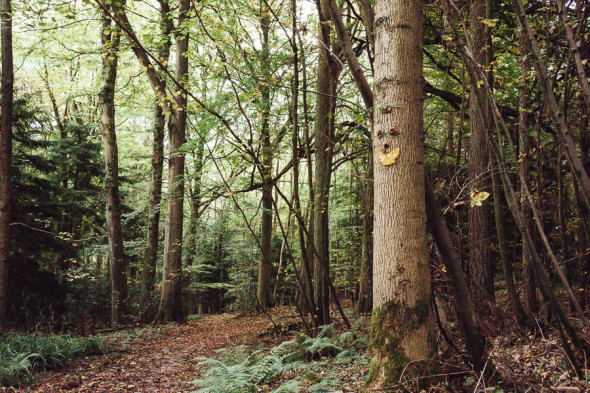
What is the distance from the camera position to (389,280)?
9.49 ft

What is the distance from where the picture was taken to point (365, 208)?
8.36 meters

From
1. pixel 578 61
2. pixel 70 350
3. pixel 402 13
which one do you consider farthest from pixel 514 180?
pixel 70 350

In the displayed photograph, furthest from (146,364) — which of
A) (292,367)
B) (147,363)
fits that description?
(292,367)

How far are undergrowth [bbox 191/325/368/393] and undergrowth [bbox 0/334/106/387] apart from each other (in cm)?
260

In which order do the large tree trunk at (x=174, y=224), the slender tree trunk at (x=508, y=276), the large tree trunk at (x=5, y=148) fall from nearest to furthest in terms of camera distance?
the slender tree trunk at (x=508, y=276) < the large tree trunk at (x=5, y=148) < the large tree trunk at (x=174, y=224)

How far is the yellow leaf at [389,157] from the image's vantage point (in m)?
2.96

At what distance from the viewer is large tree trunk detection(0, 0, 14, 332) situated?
8344mm

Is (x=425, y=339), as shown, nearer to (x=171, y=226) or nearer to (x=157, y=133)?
(x=171, y=226)

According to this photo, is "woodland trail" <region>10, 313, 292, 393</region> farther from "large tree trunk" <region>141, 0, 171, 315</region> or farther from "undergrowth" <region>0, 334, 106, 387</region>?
"large tree trunk" <region>141, 0, 171, 315</region>

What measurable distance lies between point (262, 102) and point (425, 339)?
255 inches

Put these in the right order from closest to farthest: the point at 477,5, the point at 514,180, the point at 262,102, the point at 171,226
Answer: the point at 477,5
the point at 514,180
the point at 262,102
the point at 171,226

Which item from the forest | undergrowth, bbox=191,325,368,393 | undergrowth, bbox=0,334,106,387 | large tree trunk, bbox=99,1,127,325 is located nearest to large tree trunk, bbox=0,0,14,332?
the forest

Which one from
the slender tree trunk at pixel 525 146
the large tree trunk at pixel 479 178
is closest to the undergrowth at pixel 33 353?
the large tree trunk at pixel 479 178

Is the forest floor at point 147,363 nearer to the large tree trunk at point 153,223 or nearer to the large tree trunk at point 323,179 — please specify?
the large tree trunk at point 323,179
